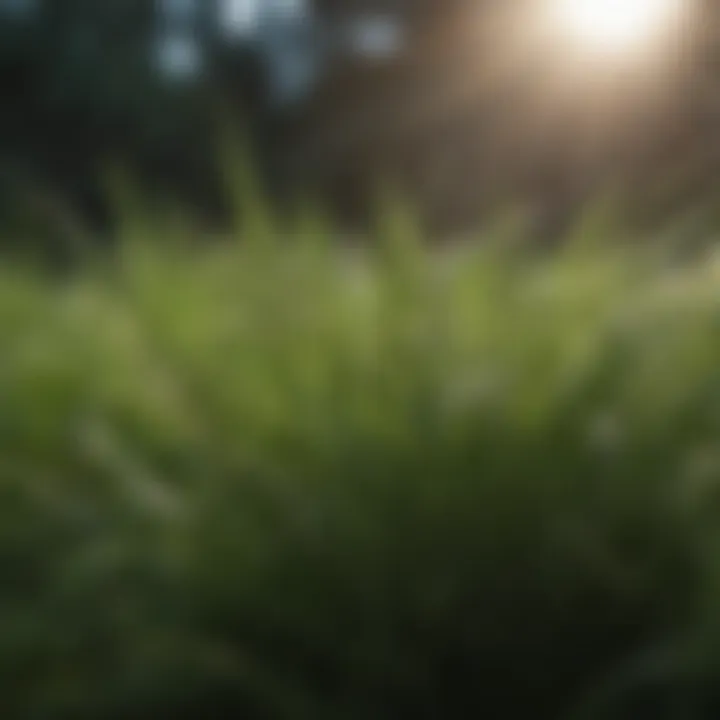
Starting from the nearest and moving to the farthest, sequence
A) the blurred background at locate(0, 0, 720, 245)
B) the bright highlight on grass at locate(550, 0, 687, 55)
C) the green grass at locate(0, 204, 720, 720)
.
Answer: the green grass at locate(0, 204, 720, 720) → the bright highlight on grass at locate(550, 0, 687, 55) → the blurred background at locate(0, 0, 720, 245)

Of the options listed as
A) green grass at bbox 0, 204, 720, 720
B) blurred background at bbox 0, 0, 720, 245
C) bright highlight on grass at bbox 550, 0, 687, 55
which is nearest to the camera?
green grass at bbox 0, 204, 720, 720

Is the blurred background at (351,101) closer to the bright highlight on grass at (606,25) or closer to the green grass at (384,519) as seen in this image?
the bright highlight on grass at (606,25)

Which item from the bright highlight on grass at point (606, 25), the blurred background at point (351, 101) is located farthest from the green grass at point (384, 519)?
the bright highlight on grass at point (606, 25)

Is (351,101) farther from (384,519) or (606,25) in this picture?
(384,519)

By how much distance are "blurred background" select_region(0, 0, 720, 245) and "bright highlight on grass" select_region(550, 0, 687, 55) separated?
0.04 feet

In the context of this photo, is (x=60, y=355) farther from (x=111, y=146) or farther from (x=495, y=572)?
(x=111, y=146)

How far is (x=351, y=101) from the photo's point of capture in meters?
6.32

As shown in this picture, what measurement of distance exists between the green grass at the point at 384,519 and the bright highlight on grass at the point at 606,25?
8.59 ft

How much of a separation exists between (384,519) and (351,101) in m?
4.80

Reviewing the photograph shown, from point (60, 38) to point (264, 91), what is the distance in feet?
3.51

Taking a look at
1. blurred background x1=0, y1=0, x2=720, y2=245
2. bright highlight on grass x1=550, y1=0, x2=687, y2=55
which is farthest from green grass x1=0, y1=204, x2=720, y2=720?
bright highlight on grass x1=550, y1=0, x2=687, y2=55

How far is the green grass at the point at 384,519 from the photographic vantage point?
1.57 meters

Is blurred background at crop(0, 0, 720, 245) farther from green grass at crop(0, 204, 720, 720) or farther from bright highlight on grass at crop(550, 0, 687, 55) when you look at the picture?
green grass at crop(0, 204, 720, 720)

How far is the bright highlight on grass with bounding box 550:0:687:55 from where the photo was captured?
174 inches
